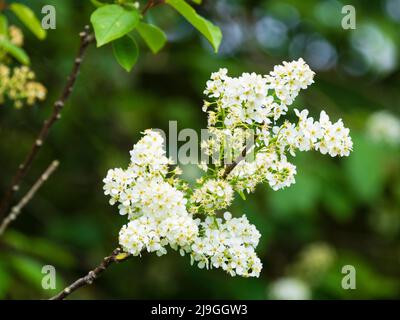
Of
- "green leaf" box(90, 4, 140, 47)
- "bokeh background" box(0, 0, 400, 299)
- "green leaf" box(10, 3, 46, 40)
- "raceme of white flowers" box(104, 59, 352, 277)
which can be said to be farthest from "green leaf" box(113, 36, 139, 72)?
"bokeh background" box(0, 0, 400, 299)

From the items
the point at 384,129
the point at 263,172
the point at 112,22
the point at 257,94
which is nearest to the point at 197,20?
the point at 112,22

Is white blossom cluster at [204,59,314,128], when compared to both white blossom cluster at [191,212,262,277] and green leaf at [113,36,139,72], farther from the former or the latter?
green leaf at [113,36,139,72]

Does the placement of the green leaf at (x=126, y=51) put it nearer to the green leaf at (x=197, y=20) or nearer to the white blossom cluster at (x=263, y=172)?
the green leaf at (x=197, y=20)

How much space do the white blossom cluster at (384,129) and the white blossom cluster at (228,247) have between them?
2991mm

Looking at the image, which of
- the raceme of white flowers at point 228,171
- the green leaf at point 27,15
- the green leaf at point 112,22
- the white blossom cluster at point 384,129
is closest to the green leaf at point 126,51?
the green leaf at point 112,22

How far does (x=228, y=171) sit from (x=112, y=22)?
2.16 ft

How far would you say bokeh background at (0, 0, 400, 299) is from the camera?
15.9ft

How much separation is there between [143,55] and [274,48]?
5.23ft

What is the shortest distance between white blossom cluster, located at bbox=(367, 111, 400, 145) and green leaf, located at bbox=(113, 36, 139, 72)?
8.93ft

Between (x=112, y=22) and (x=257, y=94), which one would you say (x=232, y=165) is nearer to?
(x=257, y=94)

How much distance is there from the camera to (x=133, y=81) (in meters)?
5.79

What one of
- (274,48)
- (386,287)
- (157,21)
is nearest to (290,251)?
(386,287)

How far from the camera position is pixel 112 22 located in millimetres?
2006
